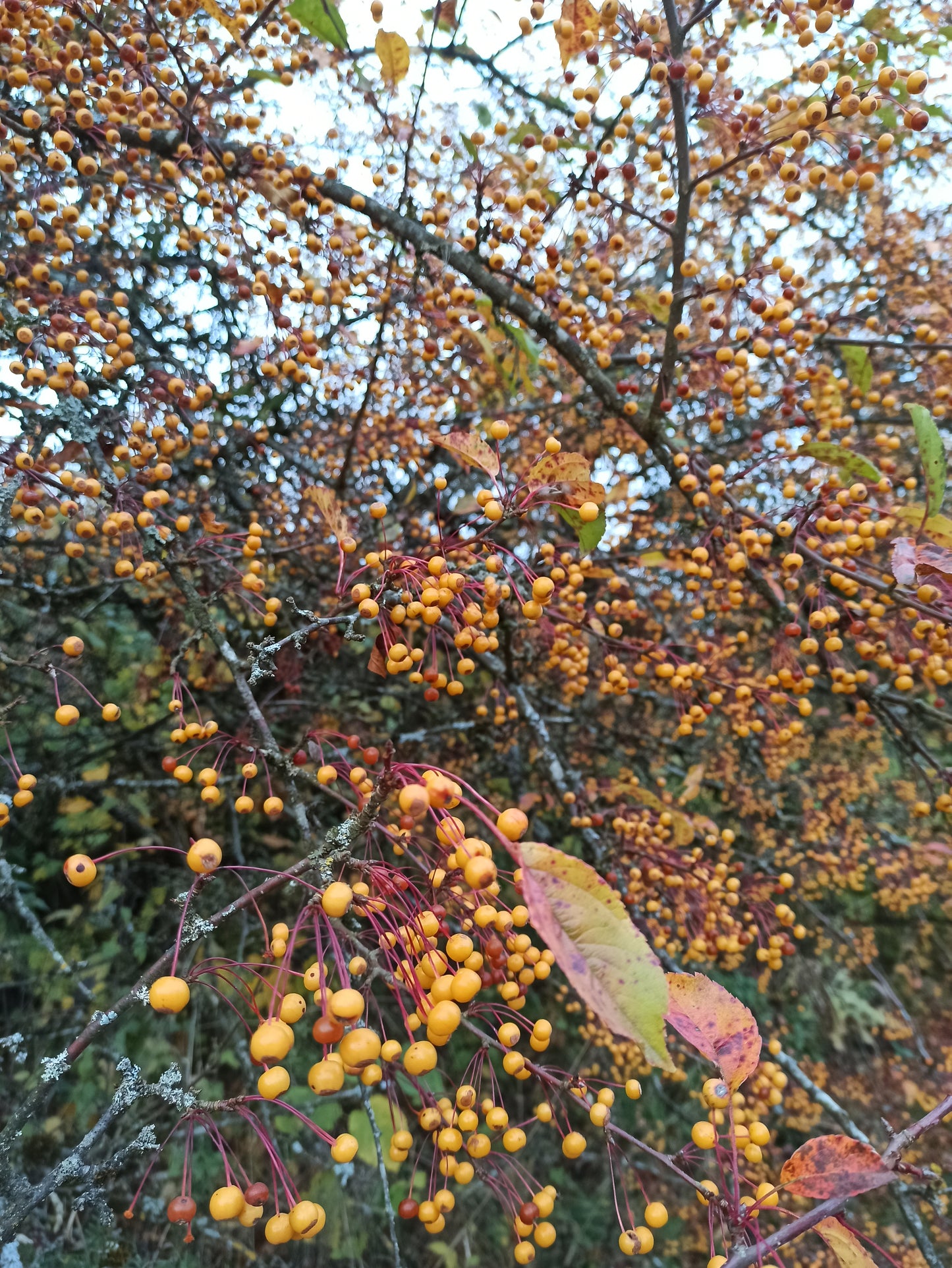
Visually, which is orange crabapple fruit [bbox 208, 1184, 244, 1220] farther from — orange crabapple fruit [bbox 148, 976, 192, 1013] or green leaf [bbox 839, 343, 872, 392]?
green leaf [bbox 839, 343, 872, 392]

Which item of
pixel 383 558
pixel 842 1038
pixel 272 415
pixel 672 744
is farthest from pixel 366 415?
pixel 842 1038

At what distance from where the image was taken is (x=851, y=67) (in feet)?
4.66

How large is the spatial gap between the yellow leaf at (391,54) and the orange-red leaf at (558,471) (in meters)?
1.40

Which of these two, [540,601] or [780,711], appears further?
[780,711]

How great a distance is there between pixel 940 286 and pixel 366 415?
97.5 inches

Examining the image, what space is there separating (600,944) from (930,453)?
1.30m

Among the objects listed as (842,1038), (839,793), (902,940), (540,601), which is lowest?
(842,1038)

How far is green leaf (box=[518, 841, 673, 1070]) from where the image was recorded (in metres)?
0.67

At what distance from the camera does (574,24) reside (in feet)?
4.41

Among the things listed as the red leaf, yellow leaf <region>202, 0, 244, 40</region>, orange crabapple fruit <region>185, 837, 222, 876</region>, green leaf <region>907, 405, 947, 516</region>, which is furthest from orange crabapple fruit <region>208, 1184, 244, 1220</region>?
yellow leaf <region>202, 0, 244, 40</region>

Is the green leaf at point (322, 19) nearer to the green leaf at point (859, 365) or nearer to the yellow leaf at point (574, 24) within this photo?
the yellow leaf at point (574, 24)

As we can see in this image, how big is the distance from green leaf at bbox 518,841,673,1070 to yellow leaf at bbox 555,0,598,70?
164cm

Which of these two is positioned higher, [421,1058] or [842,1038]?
[421,1058]

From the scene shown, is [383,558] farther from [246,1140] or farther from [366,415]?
[246,1140]
